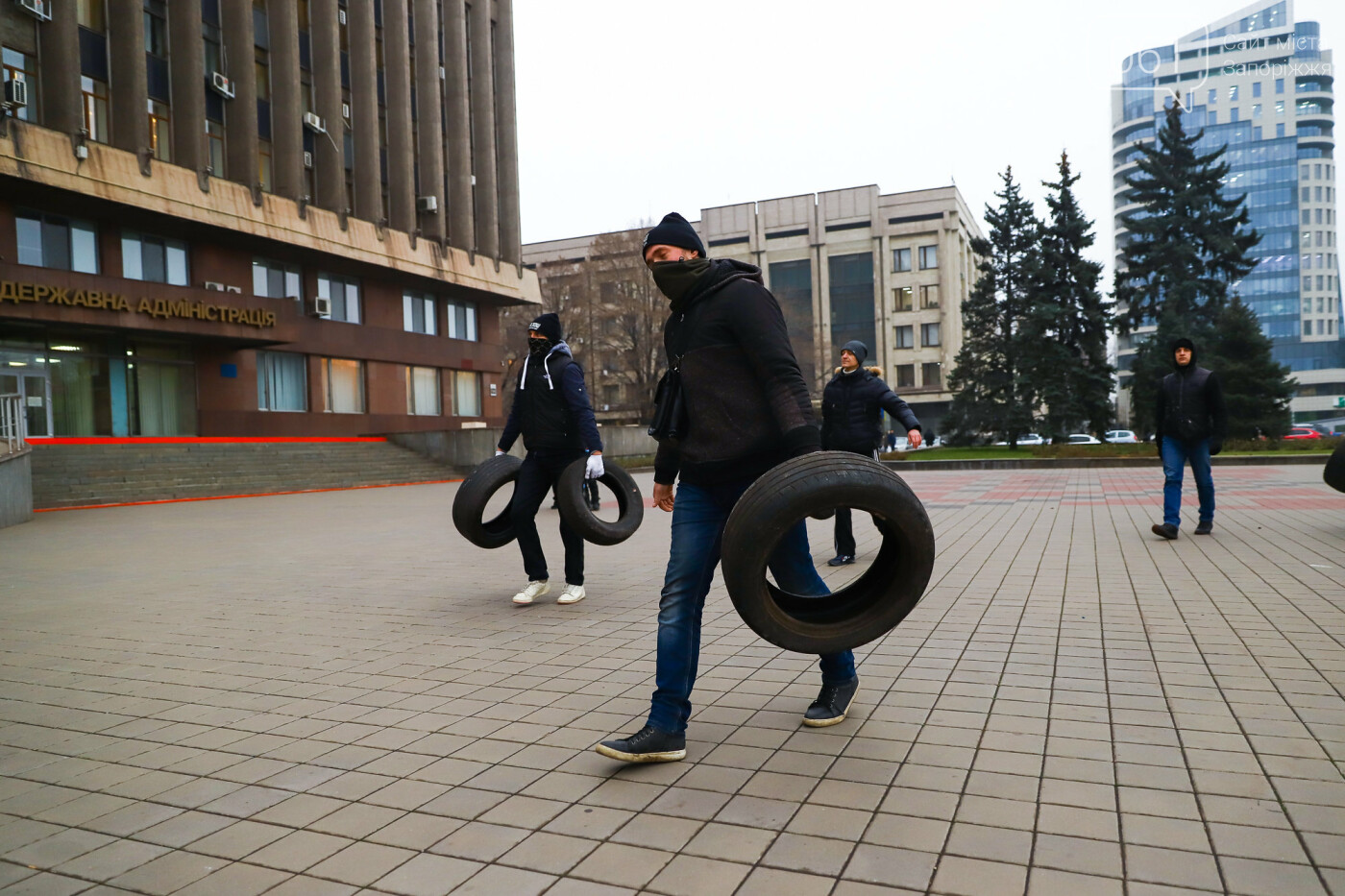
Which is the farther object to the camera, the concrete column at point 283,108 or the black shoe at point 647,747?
the concrete column at point 283,108

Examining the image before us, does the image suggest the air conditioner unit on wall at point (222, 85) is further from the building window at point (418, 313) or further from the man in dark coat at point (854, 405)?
the man in dark coat at point (854, 405)

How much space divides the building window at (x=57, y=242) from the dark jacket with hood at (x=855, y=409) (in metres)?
26.2

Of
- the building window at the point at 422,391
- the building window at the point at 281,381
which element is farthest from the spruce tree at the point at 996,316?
the building window at the point at 281,381

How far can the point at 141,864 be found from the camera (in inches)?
112

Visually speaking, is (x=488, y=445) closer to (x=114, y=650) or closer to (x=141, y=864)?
(x=114, y=650)

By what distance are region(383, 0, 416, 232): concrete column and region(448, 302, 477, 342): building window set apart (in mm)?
5036

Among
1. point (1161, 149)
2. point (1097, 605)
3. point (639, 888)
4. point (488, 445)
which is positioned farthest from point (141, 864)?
point (1161, 149)

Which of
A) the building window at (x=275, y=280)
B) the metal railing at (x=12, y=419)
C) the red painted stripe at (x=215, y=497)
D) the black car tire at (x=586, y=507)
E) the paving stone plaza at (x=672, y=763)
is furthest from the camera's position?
the building window at (x=275, y=280)

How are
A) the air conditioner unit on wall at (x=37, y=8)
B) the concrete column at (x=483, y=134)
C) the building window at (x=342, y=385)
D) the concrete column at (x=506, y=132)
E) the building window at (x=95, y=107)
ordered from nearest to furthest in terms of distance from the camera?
the air conditioner unit on wall at (x=37, y=8), the building window at (x=95, y=107), the building window at (x=342, y=385), the concrete column at (x=483, y=134), the concrete column at (x=506, y=132)

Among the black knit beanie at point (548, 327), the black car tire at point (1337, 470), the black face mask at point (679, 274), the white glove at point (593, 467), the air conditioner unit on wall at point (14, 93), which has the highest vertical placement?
the air conditioner unit on wall at point (14, 93)

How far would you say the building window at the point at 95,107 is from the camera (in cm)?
2752

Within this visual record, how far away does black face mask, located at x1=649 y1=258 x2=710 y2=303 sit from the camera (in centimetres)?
383

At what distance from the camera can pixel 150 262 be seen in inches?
1168

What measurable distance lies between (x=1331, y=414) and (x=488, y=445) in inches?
4294
